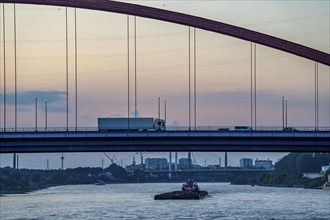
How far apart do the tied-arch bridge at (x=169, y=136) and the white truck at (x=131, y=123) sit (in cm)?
545

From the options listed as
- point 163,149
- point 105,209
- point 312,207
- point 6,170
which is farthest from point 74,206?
point 6,170

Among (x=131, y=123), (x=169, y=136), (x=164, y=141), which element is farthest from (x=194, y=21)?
(x=131, y=123)

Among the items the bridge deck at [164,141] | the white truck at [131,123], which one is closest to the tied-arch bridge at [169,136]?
the bridge deck at [164,141]

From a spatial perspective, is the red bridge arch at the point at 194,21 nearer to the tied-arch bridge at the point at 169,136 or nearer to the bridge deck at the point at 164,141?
the tied-arch bridge at the point at 169,136

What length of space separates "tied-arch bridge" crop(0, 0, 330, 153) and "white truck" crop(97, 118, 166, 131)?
5.45m

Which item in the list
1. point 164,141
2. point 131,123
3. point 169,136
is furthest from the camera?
point 131,123

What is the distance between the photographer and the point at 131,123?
176ft

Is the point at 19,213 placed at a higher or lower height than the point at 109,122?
lower

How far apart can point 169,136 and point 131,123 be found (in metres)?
7.43

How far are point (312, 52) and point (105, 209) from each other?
A: 1570 inches

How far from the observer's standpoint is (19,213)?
78.2m

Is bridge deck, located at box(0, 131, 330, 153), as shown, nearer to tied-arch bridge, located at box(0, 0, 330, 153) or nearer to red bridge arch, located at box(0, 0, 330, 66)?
tied-arch bridge, located at box(0, 0, 330, 153)

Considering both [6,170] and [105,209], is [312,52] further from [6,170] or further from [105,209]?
[6,170]

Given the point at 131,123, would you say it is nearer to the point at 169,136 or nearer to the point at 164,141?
the point at 164,141
